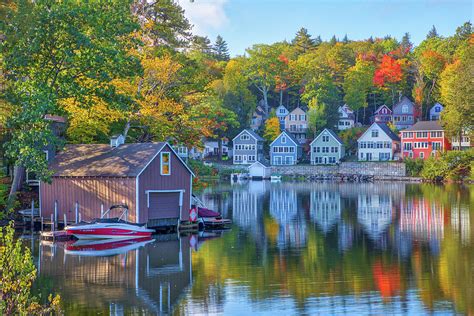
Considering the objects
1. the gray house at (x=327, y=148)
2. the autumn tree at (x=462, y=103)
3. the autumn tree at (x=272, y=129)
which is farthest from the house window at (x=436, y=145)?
the autumn tree at (x=272, y=129)

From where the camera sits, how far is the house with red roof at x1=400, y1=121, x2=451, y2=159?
11650cm

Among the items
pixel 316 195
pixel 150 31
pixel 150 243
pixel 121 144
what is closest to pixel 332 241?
pixel 150 243

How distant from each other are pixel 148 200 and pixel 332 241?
10488 millimetres

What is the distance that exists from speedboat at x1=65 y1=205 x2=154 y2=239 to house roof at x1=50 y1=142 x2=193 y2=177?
290 cm

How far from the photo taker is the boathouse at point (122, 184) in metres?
39.1

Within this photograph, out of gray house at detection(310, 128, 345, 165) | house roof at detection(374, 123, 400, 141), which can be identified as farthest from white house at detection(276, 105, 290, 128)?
house roof at detection(374, 123, 400, 141)

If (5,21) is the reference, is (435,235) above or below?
below

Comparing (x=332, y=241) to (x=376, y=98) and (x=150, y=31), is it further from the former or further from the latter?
(x=376, y=98)

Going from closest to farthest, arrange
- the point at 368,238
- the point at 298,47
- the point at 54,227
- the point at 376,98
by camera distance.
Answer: the point at 368,238 → the point at 54,227 → the point at 376,98 → the point at 298,47

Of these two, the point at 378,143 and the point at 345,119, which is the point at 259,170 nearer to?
the point at 378,143

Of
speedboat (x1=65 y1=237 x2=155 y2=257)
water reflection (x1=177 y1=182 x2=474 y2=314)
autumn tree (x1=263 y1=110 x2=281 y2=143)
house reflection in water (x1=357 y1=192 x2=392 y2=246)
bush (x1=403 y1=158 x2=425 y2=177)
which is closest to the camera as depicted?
water reflection (x1=177 y1=182 x2=474 y2=314)

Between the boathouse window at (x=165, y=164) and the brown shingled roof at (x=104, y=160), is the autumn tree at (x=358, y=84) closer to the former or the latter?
the brown shingled roof at (x=104, y=160)

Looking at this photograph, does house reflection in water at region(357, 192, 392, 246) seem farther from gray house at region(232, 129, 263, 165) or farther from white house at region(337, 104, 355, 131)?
white house at region(337, 104, 355, 131)

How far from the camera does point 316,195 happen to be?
7681 centimetres
